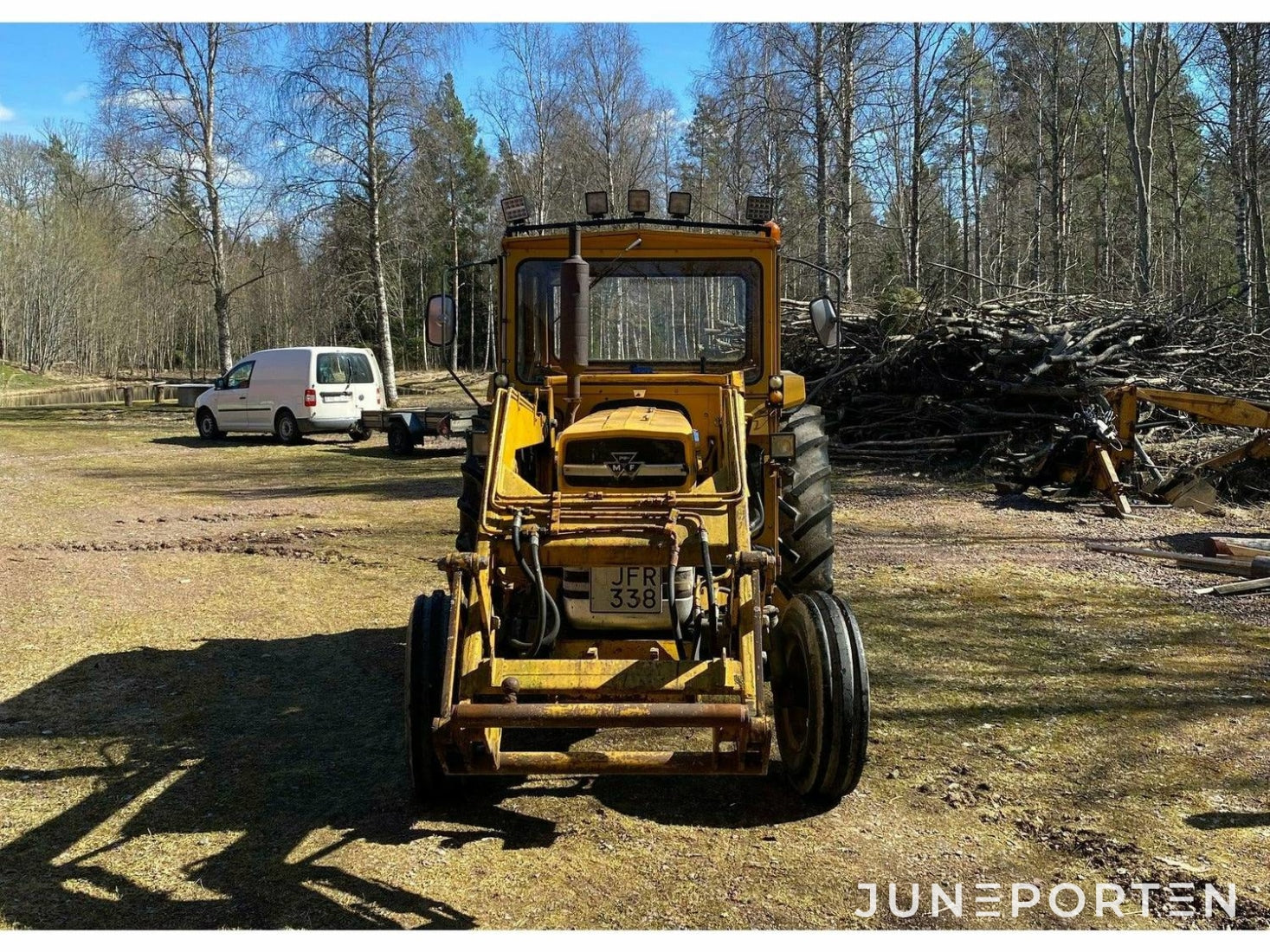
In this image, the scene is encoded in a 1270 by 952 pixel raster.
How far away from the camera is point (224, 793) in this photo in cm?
470

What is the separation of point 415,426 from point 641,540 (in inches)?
583

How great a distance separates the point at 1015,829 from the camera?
169 inches

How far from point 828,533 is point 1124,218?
38.3 meters

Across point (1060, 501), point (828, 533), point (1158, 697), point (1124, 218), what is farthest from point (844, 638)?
point (1124, 218)

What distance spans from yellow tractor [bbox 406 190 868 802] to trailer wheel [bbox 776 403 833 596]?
0.04 feet

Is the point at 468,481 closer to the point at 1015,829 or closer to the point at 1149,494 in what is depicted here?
the point at 1015,829

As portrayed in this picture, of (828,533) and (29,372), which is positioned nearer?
(828,533)

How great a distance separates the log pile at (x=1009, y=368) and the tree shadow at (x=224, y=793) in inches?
411

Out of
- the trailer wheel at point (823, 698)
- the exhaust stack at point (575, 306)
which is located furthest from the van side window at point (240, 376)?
the trailer wheel at point (823, 698)

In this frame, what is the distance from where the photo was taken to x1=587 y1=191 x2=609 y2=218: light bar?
237 inches

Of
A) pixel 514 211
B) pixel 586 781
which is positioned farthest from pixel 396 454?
pixel 586 781

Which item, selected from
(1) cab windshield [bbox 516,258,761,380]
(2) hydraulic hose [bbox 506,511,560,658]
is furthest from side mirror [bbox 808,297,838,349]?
(2) hydraulic hose [bbox 506,511,560,658]

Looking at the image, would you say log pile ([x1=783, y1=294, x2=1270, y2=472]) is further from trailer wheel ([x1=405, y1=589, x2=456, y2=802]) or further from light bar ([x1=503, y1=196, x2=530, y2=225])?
trailer wheel ([x1=405, y1=589, x2=456, y2=802])

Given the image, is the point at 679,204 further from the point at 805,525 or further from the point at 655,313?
the point at 805,525
